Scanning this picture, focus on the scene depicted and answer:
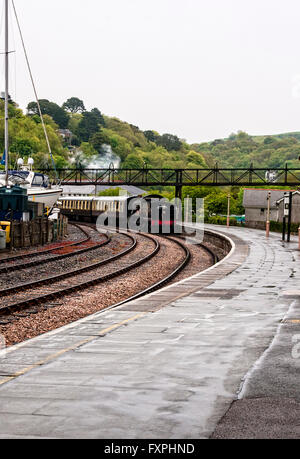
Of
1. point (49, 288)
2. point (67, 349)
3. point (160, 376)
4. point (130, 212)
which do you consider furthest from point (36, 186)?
point (160, 376)

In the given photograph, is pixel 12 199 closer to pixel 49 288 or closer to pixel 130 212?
pixel 49 288

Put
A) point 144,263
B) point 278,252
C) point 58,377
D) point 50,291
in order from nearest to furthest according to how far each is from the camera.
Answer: point 58,377 → point 50,291 → point 144,263 → point 278,252

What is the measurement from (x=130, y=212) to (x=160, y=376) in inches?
2285

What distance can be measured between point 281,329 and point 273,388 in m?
4.29

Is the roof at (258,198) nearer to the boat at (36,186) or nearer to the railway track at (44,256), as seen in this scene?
the boat at (36,186)

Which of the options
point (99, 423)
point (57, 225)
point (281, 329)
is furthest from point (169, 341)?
point (57, 225)

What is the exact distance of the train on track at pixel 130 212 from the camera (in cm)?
6053

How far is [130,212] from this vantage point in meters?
66.1

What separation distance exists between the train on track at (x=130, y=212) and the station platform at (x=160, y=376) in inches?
1787

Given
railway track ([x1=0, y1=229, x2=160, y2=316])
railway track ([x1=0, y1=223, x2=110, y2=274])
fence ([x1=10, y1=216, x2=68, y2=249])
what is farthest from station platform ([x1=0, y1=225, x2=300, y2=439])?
fence ([x1=10, y1=216, x2=68, y2=249])

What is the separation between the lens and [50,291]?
67.1 ft

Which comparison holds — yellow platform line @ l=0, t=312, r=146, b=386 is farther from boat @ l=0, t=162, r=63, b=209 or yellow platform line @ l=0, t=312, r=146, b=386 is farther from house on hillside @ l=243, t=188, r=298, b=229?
house on hillside @ l=243, t=188, r=298, b=229
